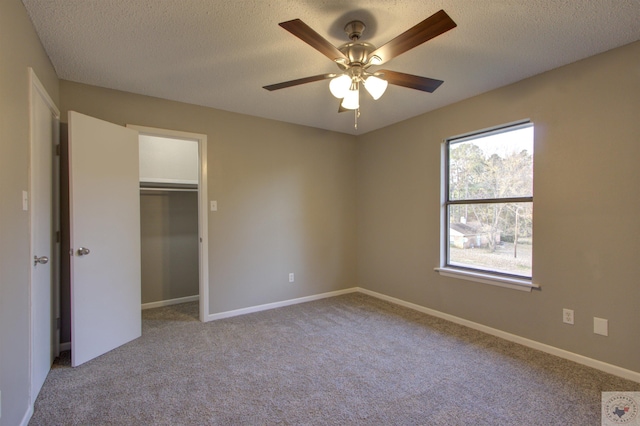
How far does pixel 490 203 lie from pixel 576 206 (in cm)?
75

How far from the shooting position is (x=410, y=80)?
2107 millimetres

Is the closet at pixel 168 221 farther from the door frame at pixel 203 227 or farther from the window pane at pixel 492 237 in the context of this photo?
the window pane at pixel 492 237

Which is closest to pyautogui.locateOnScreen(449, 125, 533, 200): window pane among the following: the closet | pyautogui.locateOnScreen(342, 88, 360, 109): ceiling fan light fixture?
pyautogui.locateOnScreen(342, 88, 360, 109): ceiling fan light fixture

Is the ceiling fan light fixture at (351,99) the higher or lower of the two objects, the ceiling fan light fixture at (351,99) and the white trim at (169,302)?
the higher

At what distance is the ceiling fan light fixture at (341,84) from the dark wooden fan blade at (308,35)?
0.13m

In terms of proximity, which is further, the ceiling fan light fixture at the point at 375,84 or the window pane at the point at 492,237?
the window pane at the point at 492,237

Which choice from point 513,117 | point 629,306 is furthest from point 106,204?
point 629,306

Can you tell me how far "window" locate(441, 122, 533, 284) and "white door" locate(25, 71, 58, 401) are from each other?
12.1ft

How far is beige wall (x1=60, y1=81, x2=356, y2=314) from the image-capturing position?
332 cm

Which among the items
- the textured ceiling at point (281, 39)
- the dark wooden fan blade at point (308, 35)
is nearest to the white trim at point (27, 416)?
the textured ceiling at point (281, 39)

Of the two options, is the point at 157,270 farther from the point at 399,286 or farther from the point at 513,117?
the point at 513,117

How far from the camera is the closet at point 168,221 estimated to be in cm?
405

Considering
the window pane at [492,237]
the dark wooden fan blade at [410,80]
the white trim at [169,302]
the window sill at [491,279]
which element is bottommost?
the white trim at [169,302]

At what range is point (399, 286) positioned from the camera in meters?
4.10
